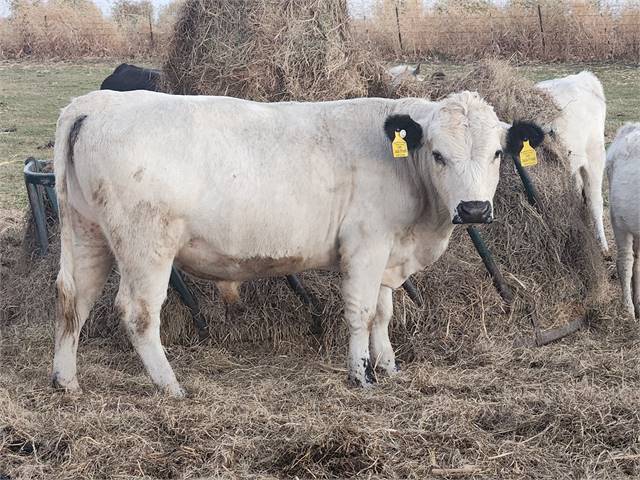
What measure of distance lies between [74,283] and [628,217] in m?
4.49

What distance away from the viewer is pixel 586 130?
383 inches

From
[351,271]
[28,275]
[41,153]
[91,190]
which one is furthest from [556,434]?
[41,153]

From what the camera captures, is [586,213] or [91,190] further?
[586,213]

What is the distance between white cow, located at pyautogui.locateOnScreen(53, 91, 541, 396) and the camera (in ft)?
17.0

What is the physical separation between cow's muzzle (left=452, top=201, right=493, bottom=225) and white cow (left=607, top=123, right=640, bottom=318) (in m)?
2.71

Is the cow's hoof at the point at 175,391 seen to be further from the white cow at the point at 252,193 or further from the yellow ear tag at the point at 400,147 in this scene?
the yellow ear tag at the point at 400,147

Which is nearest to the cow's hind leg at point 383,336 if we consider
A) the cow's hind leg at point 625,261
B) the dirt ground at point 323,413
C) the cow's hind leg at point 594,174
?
the dirt ground at point 323,413

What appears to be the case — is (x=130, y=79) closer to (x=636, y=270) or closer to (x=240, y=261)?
(x=240, y=261)

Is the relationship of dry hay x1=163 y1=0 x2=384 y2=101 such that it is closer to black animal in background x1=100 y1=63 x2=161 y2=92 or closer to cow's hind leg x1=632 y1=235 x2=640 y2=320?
black animal in background x1=100 y1=63 x2=161 y2=92

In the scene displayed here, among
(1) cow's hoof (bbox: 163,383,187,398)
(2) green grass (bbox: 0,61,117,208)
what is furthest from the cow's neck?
(2) green grass (bbox: 0,61,117,208)

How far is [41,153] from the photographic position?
45.6ft

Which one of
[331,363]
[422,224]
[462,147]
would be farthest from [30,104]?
[462,147]

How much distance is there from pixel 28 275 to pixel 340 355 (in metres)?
2.77

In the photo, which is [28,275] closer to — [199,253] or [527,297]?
[199,253]
